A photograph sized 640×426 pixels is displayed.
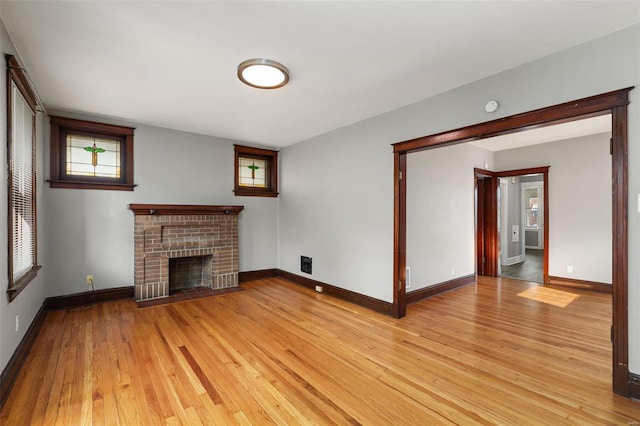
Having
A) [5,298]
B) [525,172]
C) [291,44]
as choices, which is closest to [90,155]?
[5,298]

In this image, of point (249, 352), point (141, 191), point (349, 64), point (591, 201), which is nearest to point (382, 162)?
point (349, 64)

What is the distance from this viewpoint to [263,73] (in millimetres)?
2576

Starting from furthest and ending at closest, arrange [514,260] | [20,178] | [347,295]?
[514,260], [347,295], [20,178]

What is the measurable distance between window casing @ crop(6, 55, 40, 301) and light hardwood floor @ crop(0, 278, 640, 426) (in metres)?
0.76

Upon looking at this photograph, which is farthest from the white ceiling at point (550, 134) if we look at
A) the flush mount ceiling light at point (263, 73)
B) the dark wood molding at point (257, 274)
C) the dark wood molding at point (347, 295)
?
the dark wood molding at point (257, 274)

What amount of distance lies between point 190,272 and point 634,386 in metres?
5.19

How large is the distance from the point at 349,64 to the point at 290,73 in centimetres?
55

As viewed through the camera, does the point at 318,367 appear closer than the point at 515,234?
Yes

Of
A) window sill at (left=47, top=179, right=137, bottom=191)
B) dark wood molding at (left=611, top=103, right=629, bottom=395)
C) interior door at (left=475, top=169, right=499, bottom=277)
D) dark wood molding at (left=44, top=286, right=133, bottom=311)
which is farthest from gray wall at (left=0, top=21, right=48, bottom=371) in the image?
interior door at (left=475, top=169, right=499, bottom=277)

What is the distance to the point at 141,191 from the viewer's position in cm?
425

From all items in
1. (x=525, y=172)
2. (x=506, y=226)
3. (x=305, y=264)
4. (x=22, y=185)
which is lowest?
(x=305, y=264)

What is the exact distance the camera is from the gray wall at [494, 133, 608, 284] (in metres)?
4.59

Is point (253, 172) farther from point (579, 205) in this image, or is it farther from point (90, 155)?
point (579, 205)

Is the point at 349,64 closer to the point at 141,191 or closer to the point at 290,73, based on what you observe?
the point at 290,73
